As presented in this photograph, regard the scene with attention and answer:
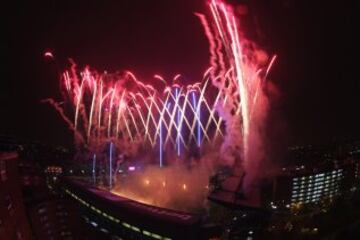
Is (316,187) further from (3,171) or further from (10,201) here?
(3,171)

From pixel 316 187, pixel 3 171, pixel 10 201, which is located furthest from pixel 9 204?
pixel 316 187

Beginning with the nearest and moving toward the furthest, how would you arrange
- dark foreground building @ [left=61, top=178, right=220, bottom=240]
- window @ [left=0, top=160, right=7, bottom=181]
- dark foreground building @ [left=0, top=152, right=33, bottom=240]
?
1. dark foreground building @ [left=0, top=152, right=33, bottom=240]
2. window @ [left=0, top=160, right=7, bottom=181]
3. dark foreground building @ [left=61, top=178, right=220, bottom=240]

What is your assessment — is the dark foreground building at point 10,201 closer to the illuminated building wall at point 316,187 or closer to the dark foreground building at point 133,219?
the dark foreground building at point 133,219

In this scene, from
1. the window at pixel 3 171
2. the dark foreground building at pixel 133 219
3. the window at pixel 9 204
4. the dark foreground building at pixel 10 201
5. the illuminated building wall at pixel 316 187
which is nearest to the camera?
the dark foreground building at pixel 10 201

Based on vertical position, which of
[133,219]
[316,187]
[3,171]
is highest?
[3,171]

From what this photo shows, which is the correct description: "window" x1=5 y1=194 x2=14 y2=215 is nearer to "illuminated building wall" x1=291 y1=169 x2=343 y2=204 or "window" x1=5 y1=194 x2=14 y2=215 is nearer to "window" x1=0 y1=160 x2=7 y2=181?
"window" x1=0 y1=160 x2=7 y2=181

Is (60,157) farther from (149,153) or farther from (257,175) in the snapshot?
(257,175)

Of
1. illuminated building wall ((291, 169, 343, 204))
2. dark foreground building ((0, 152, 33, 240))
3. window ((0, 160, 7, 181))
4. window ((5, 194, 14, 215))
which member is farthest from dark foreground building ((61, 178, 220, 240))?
illuminated building wall ((291, 169, 343, 204))

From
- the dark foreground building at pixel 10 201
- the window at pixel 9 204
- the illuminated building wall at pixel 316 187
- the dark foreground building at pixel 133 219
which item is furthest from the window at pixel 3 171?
the illuminated building wall at pixel 316 187

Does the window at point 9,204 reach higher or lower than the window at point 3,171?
lower

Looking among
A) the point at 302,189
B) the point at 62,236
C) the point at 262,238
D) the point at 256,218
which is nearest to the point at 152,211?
the point at 62,236

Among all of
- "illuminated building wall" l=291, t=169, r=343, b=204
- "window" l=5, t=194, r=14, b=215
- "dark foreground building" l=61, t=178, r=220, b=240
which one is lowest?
"illuminated building wall" l=291, t=169, r=343, b=204
